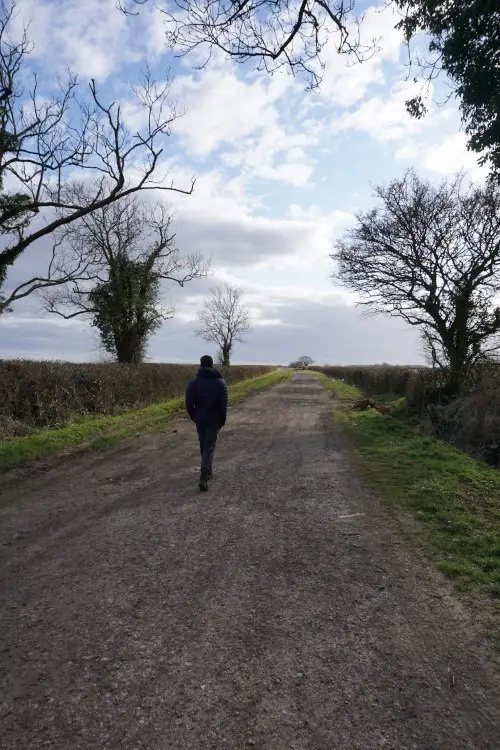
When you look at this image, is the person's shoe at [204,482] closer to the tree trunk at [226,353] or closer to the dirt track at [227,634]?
the dirt track at [227,634]

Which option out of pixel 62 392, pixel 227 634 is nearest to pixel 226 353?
pixel 62 392

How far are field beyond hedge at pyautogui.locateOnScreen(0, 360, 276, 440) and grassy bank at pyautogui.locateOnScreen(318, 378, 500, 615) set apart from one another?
845 cm

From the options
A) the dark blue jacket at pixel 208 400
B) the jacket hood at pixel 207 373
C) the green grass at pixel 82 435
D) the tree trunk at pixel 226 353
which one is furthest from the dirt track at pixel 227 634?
the tree trunk at pixel 226 353

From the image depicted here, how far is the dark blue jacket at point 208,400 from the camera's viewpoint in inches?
312

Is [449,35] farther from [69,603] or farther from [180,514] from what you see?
[69,603]

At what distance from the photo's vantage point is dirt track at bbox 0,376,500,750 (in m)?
2.59

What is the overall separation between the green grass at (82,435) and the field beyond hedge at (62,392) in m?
0.56

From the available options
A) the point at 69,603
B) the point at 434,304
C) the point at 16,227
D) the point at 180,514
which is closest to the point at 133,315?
the point at 16,227

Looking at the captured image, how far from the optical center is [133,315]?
29781mm

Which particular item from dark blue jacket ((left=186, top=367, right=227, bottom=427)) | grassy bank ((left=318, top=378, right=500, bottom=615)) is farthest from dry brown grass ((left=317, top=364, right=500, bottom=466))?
dark blue jacket ((left=186, top=367, right=227, bottom=427))

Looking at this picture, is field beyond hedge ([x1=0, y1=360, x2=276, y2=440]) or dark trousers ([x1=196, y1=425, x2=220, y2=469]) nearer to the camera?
dark trousers ([x1=196, y1=425, x2=220, y2=469])

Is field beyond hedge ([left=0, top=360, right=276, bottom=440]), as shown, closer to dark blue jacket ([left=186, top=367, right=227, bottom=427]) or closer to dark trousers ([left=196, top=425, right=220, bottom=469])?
dark blue jacket ([left=186, top=367, right=227, bottom=427])

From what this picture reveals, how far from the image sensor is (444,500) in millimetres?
6984

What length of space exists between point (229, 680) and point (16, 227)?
544 inches
